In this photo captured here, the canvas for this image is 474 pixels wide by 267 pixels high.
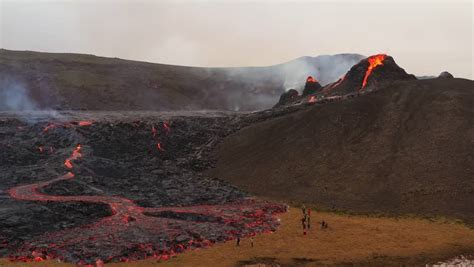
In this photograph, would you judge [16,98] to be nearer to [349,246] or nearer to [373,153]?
[373,153]

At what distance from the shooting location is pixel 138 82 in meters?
156

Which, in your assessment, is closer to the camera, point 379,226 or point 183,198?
point 379,226

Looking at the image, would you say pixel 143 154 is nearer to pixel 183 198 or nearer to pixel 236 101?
pixel 183 198

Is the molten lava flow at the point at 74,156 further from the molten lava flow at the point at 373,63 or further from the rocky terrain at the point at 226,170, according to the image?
the molten lava flow at the point at 373,63

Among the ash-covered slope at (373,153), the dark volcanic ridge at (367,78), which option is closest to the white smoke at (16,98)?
the ash-covered slope at (373,153)

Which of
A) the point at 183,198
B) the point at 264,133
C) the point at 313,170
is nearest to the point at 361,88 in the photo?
the point at 264,133

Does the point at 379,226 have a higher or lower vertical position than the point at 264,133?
lower

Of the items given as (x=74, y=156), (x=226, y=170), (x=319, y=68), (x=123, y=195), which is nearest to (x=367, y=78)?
(x=226, y=170)

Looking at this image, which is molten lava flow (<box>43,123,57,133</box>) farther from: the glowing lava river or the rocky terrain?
the rocky terrain

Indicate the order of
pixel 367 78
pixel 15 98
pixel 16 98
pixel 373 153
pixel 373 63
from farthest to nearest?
1. pixel 16 98
2. pixel 15 98
3. pixel 373 63
4. pixel 367 78
5. pixel 373 153

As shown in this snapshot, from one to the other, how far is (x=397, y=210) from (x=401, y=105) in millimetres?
24094

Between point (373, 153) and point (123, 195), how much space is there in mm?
30275

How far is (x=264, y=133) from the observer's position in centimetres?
7081

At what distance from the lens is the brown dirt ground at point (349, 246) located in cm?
3173
